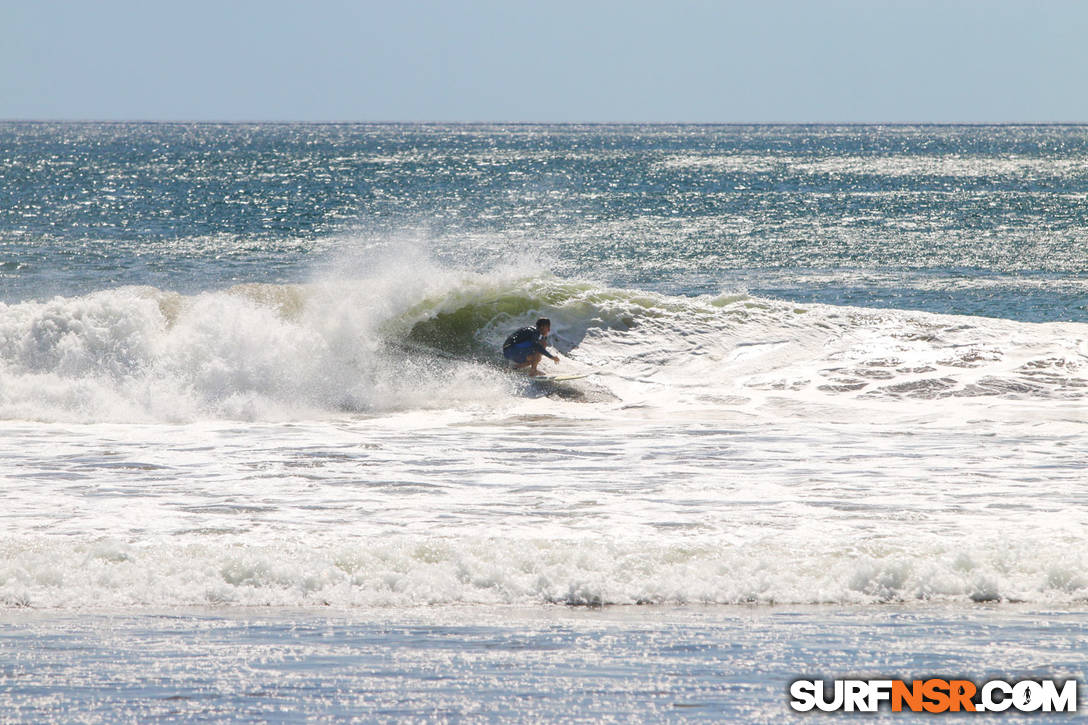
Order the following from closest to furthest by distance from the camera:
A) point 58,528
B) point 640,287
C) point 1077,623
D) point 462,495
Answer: point 1077,623, point 58,528, point 462,495, point 640,287

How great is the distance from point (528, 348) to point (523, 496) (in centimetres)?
613

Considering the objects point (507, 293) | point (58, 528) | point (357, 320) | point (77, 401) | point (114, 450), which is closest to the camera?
point (58, 528)

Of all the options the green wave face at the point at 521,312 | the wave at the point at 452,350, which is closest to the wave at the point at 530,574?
the wave at the point at 452,350

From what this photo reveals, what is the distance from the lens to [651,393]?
1558cm

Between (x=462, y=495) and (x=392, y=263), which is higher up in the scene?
(x=392, y=263)

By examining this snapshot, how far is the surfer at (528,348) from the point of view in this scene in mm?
15922

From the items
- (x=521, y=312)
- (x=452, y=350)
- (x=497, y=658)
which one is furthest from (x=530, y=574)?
(x=521, y=312)

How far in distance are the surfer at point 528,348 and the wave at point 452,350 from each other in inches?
12.3

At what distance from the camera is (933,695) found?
551 centimetres

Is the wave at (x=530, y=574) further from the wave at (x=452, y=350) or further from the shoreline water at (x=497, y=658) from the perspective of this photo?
the wave at (x=452, y=350)

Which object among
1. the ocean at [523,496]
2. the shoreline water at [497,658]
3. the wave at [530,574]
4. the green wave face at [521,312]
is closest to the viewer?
the shoreline water at [497,658]

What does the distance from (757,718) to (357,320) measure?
13141 millimetres

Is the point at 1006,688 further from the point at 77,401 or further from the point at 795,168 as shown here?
the point at 795,168

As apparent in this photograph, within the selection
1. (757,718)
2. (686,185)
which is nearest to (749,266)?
(757,718)
